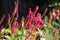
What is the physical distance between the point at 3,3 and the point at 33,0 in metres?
1.37

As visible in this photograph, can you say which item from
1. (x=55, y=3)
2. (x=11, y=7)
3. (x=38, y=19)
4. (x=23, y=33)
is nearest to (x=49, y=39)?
(x=23, y=33)

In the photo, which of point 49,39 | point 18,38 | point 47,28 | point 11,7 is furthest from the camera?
point 11,7

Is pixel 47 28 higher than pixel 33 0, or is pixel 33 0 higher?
pixel 33 0

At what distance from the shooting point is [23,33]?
2723mm

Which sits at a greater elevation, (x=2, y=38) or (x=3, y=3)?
(x=3, y=3)

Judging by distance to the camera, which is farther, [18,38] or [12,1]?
[12,1]

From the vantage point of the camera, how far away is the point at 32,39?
275 cm

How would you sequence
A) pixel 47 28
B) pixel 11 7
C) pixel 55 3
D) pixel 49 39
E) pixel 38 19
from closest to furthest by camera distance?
pixel 38 19, pixel 49 39, pixel 47 28, pixel 11 7, pixel 55 3

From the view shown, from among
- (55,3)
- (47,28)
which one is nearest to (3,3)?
(55,3)

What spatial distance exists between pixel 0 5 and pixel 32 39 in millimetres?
2663

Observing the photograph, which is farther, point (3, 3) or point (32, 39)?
point (3, 3)

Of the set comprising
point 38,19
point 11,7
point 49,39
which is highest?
point 11,7

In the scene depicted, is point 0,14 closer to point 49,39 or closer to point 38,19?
point 49,39

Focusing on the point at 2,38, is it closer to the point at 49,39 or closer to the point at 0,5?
the point at 49,39
